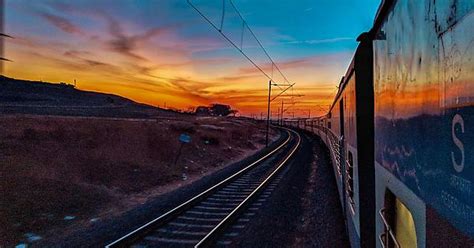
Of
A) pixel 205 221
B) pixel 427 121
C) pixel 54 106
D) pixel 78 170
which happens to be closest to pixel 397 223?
pixel 427 121

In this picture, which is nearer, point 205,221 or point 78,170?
point 205,221

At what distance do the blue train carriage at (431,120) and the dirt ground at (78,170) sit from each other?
33.3ft

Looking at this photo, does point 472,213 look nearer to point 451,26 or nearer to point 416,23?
point 451,26

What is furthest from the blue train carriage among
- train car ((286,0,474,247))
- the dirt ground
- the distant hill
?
the distant hill

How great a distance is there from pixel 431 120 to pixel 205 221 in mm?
9708

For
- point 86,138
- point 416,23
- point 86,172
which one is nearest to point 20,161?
point 86,172

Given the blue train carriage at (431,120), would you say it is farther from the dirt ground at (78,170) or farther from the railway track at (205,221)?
the dirt ground at (78,170)

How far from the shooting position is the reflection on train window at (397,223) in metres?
2.90

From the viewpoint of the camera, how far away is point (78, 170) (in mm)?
17281

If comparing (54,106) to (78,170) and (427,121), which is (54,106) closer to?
(78,170)

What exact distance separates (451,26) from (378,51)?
2694 millimetres

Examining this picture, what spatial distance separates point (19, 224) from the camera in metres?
10.8

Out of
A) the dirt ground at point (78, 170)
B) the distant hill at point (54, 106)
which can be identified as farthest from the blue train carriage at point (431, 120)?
the distant hill at point (54, 106)

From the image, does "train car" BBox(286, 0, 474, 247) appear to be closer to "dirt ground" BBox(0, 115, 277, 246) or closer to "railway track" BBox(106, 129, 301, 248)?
"railway track" BBox(106, 129, 301, 248)
